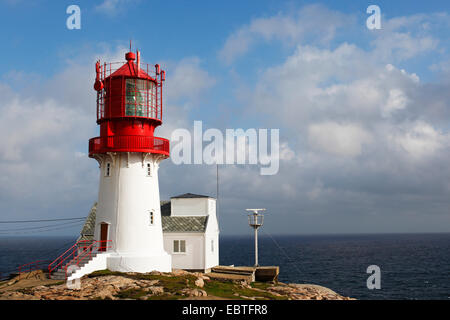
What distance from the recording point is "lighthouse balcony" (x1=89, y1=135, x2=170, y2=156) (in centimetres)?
3109

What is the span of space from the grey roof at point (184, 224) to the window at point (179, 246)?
1.11 metres

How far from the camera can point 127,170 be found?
104 feet

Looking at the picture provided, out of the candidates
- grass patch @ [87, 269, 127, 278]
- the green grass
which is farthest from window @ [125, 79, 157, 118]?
the green grass

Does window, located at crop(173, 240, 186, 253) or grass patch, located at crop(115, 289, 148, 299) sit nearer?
grass patch, located at crop(115, 289, 148, 299)

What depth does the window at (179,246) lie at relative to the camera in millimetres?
40156

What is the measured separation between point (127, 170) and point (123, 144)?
1.98 m

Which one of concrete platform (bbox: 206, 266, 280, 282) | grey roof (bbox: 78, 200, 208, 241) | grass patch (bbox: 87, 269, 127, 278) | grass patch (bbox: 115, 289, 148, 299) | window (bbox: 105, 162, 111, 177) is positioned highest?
window (bbox: 105, 162, 111, 177)

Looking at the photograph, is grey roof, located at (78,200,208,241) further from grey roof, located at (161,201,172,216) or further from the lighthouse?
the lighthouse

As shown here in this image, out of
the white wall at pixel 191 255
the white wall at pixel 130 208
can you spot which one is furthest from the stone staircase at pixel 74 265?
the white wall at pixel 191 255

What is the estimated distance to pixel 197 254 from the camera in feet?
131

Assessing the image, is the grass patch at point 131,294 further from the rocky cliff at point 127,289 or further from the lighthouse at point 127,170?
the lighthouse at point 127,170
